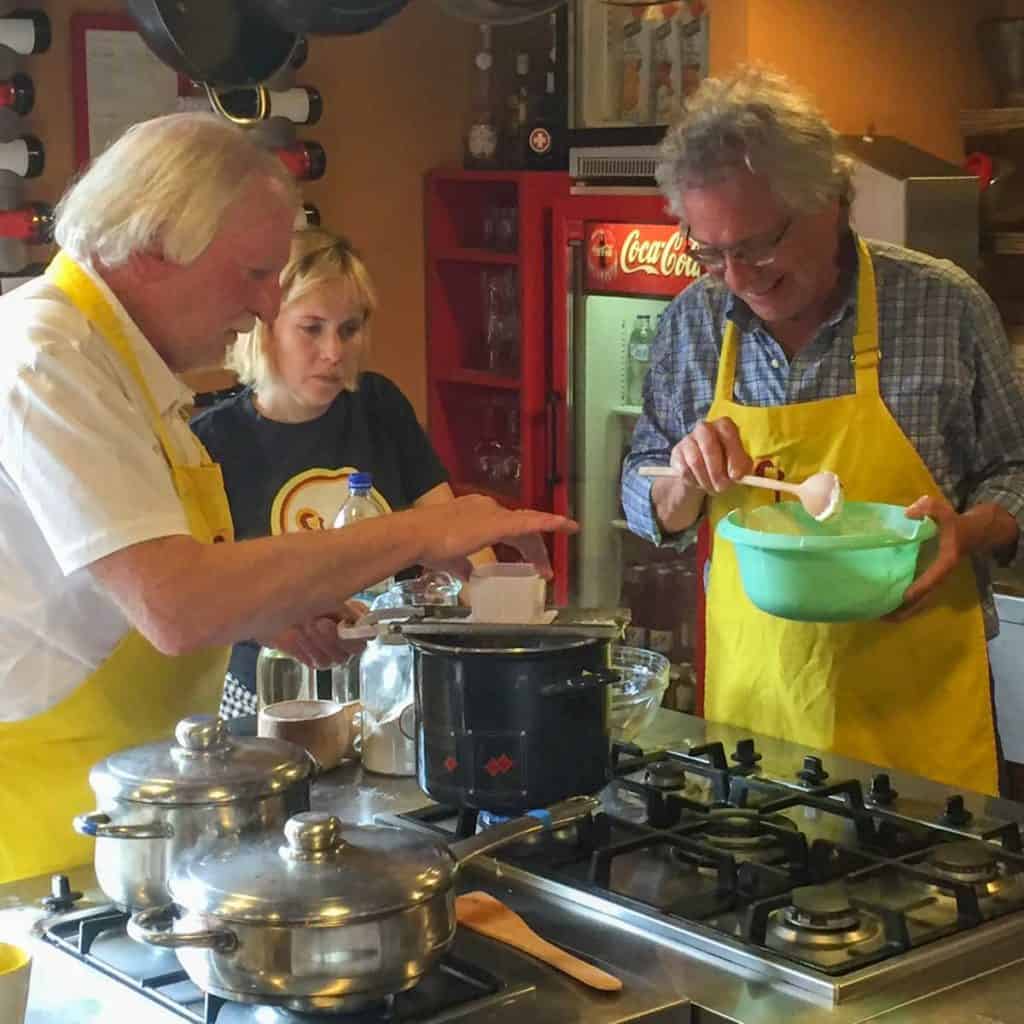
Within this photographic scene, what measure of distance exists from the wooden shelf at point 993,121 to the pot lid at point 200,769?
8.61 ft

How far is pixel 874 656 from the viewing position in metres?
2.18

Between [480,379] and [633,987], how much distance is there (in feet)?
10.5

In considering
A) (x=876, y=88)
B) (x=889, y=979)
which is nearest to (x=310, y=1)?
(x=889, y=979)

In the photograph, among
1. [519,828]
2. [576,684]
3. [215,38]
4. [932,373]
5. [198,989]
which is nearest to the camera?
[198,989]

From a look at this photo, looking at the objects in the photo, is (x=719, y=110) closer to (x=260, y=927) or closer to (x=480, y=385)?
(x=260, y=927)

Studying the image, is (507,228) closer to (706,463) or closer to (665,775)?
(706,463)

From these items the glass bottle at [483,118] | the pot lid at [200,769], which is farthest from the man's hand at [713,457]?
the glass bottle at [483,118]

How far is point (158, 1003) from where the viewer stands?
1247 millimetres

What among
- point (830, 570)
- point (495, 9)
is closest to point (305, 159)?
point (495, 9)

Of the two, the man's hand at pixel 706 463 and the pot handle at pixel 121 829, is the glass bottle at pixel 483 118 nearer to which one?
the man's hand at pixel 706 463

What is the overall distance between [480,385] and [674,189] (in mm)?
2341

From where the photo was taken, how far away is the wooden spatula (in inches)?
51.2

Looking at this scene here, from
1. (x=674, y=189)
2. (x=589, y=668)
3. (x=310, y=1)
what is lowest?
(x=589, y=668)

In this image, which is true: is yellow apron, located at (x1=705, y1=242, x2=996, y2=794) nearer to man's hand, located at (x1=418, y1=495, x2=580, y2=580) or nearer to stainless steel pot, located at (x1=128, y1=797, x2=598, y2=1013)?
man's hand, located at (x1=418, y1=495, x2=580, y2=580)
